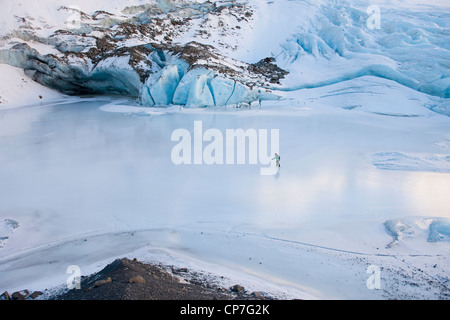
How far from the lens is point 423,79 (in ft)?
46.0

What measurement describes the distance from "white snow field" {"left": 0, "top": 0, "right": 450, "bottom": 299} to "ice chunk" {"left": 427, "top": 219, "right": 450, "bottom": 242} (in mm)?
21

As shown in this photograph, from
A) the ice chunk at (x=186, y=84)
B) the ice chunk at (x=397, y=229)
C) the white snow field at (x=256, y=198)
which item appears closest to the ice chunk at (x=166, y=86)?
the ice chunk at (x=186, y=84)

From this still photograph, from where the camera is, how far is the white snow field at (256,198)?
12.2 ft

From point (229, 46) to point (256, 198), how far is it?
643 inches

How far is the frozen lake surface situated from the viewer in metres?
3.66

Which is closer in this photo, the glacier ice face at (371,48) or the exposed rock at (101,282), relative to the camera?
the exposed rock at (101,282)

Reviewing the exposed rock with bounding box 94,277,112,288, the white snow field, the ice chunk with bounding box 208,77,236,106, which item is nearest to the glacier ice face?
the white snow field

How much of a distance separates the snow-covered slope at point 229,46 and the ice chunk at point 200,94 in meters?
0.06

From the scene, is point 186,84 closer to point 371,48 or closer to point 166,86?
point 166,86

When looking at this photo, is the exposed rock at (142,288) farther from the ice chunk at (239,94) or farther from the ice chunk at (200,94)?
the ice chunk at (239,94)

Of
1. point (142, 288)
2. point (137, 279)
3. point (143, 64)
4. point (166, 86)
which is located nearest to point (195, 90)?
point (166, 86)

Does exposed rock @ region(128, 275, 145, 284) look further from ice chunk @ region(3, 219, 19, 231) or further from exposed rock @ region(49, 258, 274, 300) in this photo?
ice chunk @ region(3, 219, 19, 231)
